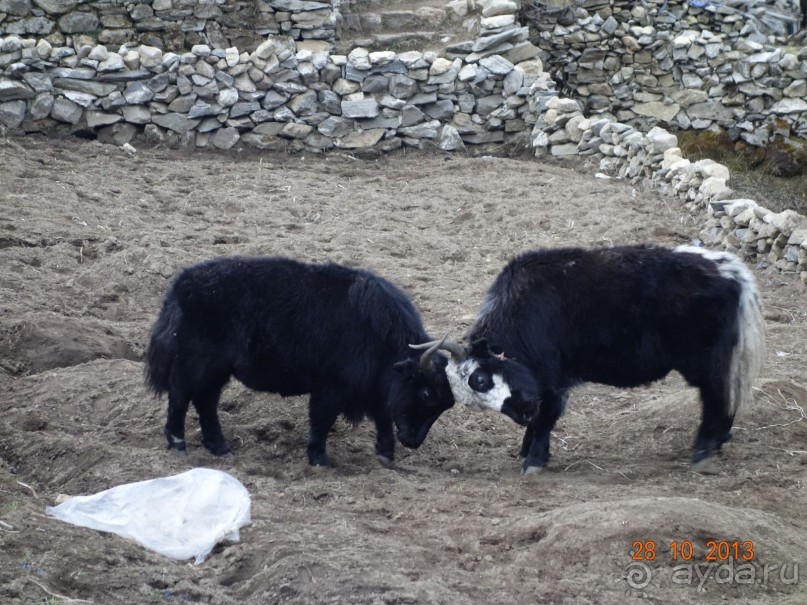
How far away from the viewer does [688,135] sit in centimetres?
1708

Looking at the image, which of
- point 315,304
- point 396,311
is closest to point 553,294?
point 396,311

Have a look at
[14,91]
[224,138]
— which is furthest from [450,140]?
[14,91]

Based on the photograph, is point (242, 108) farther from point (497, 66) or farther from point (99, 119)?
point (497, 66)

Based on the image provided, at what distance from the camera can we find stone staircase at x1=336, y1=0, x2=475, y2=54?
1583 cm

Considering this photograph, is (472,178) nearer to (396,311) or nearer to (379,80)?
(379,80)

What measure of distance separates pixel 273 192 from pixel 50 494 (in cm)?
757

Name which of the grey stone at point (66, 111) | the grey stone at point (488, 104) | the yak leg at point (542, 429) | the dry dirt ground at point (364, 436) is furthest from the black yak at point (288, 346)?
the grey stone at point (488, 104)

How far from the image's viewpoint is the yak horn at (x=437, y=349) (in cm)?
623

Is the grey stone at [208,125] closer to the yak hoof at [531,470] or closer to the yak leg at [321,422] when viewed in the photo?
the yak leg at [321,422]

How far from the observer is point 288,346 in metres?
6.61

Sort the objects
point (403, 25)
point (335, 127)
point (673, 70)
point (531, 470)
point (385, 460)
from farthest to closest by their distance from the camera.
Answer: point (673, 70) → point (403, 25) → point (335, 127) → point (385, 460) → point (531, 470)

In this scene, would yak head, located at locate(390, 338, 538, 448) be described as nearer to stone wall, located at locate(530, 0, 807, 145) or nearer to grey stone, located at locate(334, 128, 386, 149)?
grey stone, located at locate(334, 128, 386, 149)

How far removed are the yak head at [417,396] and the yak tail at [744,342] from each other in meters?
1.81

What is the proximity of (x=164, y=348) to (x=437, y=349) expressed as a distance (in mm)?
1755
